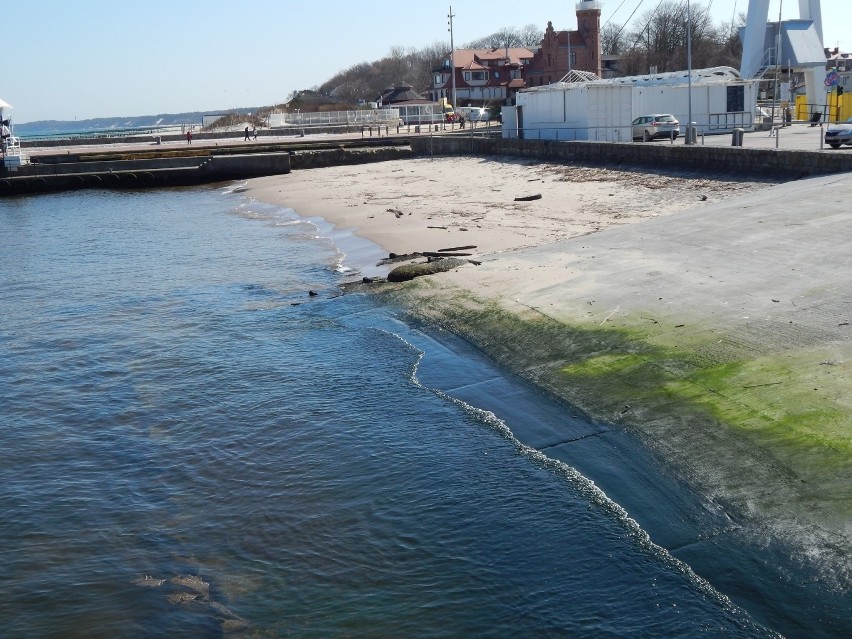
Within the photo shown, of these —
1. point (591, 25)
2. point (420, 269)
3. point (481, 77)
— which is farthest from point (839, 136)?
point (481, 77)

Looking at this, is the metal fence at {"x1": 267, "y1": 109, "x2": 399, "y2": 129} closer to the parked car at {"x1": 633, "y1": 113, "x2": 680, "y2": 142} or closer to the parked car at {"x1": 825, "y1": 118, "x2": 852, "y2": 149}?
the parked car at {"x1": 633, "y1": 113, "x2": 680, "y2": 142}

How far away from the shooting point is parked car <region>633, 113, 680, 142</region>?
4109 centimetres

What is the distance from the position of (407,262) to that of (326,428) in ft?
30.5

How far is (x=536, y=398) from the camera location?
37.1ft

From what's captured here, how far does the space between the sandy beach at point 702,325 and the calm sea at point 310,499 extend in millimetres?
485

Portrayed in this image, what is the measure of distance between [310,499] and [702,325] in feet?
18.8

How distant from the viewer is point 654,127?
41.3m

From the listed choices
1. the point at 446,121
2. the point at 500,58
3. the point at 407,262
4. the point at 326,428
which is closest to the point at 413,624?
the point at 326,428

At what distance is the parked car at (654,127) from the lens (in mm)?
41094

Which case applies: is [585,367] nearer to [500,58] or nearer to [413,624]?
[413,624]

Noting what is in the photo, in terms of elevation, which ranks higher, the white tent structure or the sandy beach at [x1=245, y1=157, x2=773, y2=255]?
the white tent structure

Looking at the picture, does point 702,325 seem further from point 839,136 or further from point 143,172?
point 143,172

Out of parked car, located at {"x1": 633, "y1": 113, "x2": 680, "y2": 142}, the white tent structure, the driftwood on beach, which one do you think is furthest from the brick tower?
the driftwood on beach

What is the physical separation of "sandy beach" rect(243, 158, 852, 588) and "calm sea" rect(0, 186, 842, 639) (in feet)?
1.59
